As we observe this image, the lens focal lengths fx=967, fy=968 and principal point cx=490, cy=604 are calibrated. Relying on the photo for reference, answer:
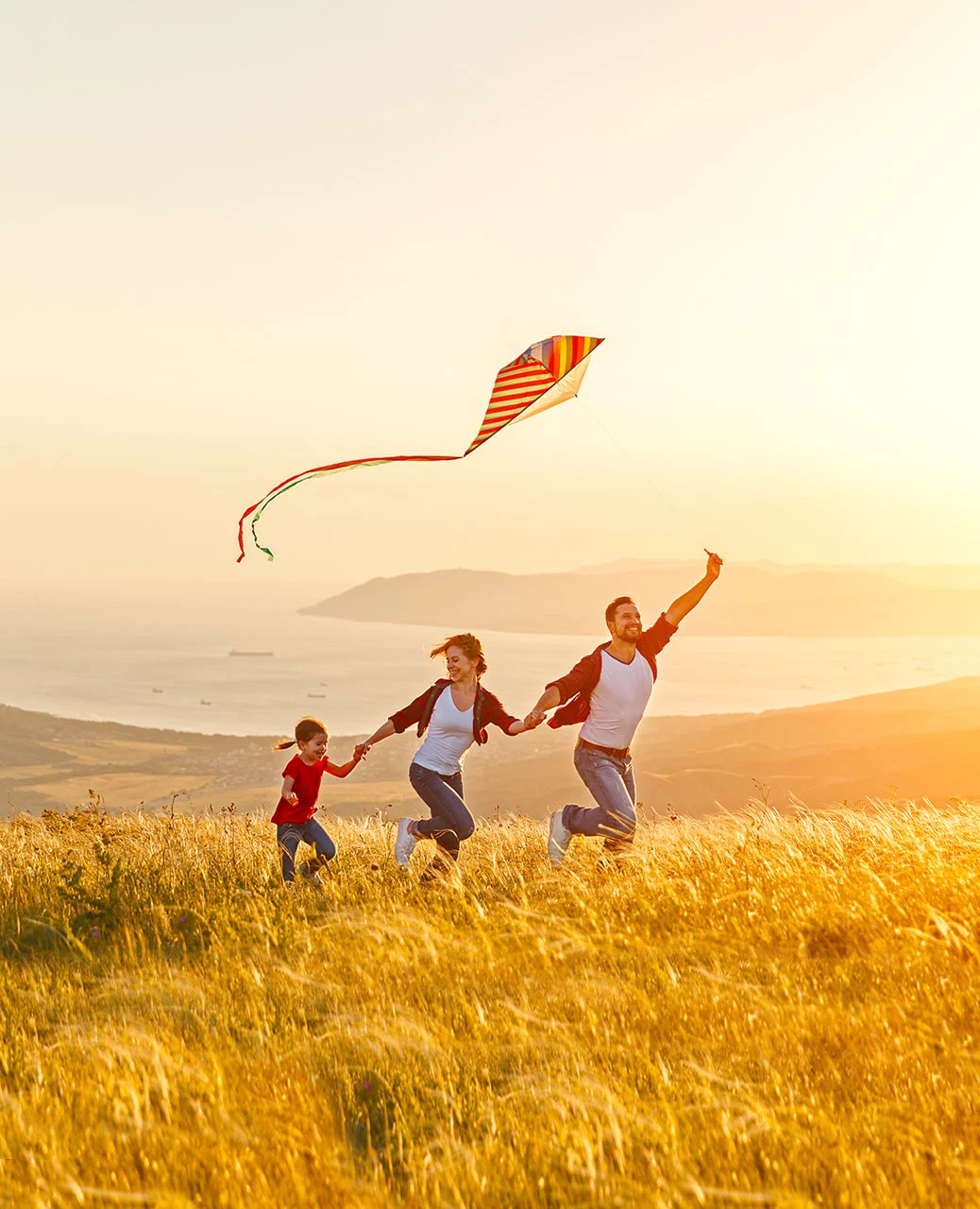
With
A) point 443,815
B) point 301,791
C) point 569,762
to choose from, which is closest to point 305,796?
point 301,791

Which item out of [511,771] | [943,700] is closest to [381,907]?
[511,771]

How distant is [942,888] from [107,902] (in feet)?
16.4

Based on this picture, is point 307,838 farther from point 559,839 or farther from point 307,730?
point 559,839

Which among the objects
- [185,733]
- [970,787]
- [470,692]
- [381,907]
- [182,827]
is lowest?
[185,733]

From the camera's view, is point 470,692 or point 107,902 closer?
point 107,902

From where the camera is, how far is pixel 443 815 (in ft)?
25.2

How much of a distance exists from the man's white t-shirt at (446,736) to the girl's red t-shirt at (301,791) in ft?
2.72

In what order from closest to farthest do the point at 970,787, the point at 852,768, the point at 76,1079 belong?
the point at 76,1079, the point at 970,787, the point at 852,768

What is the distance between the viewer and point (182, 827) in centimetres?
1100

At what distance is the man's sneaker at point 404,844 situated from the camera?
7.51m

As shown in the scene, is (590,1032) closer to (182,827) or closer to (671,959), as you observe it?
(671,959)

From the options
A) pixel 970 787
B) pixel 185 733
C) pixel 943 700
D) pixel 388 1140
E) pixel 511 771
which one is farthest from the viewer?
pixel 185 733

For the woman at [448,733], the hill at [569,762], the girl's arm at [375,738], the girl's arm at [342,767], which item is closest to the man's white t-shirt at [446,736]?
the woman at [448,733]

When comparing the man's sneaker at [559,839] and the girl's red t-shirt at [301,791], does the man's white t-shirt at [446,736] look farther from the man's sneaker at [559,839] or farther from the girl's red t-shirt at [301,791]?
the man's sneaker at [559,839]
